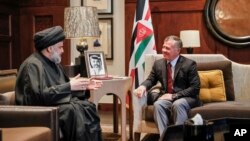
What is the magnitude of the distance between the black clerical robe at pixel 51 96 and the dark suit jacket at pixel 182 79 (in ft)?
3.26

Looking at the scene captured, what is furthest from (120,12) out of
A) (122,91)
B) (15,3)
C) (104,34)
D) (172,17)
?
(122,91)

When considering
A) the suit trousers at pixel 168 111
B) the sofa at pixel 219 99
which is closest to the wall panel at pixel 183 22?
the sofa at pixel 219 99

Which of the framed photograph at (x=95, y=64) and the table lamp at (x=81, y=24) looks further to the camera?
the table lamp at (x=81, y=24)

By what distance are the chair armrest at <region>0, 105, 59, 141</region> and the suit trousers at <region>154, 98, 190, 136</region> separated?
3.76 feet

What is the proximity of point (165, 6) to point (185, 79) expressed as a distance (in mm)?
2016

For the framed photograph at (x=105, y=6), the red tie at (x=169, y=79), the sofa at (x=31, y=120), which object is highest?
the framed photograph at (x=105, y=6)

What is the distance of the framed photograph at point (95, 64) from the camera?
3577mm

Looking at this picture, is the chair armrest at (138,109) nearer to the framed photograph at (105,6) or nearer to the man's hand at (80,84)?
the man's hand at (80,84)

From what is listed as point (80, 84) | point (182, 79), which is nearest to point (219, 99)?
point (182, 79)

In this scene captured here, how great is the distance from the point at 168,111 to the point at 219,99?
548 mm

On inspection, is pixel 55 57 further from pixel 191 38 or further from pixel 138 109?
pixel 191 38

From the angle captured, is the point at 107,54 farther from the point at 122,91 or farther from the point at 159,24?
the point at 122,91

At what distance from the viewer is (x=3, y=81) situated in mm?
2957

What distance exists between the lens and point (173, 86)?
351cm
